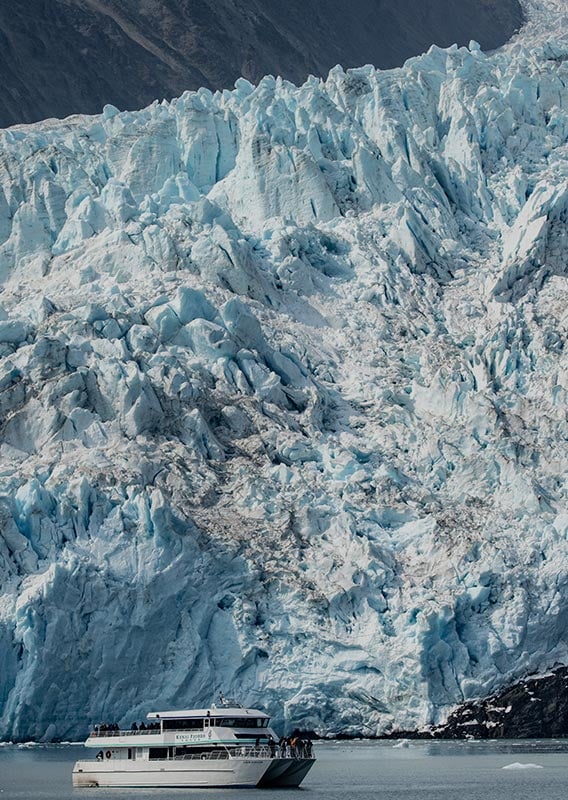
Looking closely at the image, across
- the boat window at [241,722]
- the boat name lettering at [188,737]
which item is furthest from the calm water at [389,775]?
the boat window at [241,722]

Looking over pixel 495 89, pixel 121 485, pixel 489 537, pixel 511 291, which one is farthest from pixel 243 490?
pixel 495 89

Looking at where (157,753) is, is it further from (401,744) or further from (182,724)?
(401,744)

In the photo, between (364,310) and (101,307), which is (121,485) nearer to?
(101,307)

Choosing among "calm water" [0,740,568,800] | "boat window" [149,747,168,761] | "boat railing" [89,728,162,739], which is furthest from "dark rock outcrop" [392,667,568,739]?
"boat window" [149,747,168,761]

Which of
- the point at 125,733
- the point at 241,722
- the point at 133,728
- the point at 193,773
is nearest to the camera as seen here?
the point at 193,773

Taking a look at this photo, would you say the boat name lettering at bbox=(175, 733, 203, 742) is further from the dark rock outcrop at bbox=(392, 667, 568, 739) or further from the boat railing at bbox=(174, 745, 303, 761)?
the dark rock outcrop at bbox=(392, 667, 568, 739)

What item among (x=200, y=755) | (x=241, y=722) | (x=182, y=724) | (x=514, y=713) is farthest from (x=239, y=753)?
(x=514, y=713)
